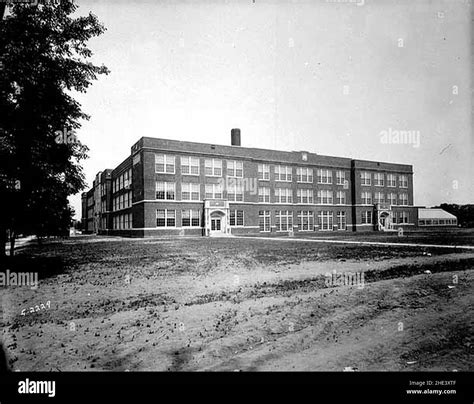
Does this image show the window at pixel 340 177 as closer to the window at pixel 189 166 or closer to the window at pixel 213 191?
the window at pixel 213 191

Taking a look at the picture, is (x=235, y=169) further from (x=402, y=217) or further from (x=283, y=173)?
(x=402, y=217)

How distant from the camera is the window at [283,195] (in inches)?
1602

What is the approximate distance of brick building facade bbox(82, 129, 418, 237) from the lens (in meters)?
32.3

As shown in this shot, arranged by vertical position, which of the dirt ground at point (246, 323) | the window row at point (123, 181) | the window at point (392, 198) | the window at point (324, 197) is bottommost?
the dirt ground at point (246, 323)

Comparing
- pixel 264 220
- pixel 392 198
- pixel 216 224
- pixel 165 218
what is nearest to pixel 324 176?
pixel 392 198

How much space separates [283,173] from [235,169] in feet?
26.8

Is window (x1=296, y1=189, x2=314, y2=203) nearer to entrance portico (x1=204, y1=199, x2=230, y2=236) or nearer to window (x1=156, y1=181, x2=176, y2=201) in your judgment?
entrance portico (x1=204, y1=199, x2=230, y2=236)

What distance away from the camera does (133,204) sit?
113 ft

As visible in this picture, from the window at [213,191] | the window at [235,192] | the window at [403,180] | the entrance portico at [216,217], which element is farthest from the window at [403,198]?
the window at [213,191]

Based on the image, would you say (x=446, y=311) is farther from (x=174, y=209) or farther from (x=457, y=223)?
(x=457, y=223)

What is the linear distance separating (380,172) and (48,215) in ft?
116

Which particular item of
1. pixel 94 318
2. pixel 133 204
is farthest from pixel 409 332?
pixel 133 204

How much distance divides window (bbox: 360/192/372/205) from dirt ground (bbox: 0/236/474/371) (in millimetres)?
30549

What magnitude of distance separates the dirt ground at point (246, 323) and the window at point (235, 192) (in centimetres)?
2811
